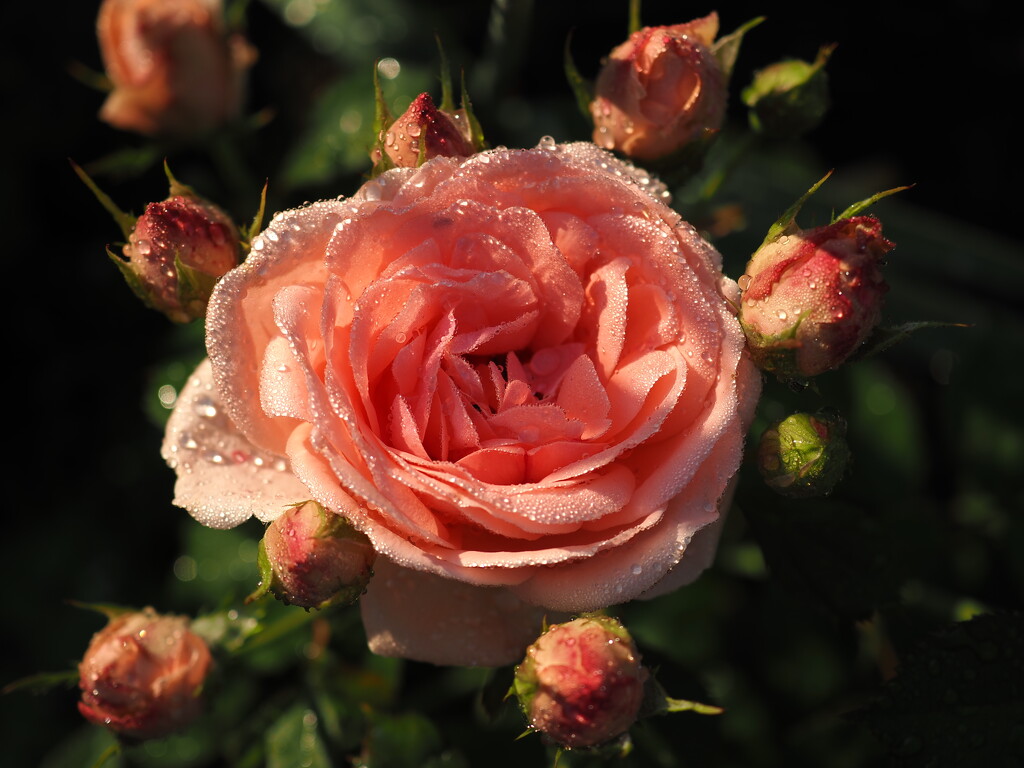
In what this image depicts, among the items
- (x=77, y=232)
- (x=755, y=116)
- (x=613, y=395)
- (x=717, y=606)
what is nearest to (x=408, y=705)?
(x=717, y=606)

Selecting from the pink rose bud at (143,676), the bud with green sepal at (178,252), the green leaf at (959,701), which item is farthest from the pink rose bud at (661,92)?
the pink rose bud at (143,676)

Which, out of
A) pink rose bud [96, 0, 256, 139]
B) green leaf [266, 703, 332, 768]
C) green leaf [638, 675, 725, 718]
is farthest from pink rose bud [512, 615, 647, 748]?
pink rose bud [96, 0, 256, 139]

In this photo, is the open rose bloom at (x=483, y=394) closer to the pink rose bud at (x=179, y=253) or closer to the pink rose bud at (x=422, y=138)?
the pink rose bud at (x=422, y=138)

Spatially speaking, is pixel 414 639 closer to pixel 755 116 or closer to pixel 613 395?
pixel 613 395

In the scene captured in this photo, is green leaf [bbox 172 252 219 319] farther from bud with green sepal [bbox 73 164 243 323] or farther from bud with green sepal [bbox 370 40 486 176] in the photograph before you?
bud with green sepal [bbox 370 40 486 176]

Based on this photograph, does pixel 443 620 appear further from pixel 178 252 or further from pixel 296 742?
pixel 296 742

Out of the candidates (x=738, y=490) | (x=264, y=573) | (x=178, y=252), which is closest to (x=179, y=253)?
(x=178, y=252)
